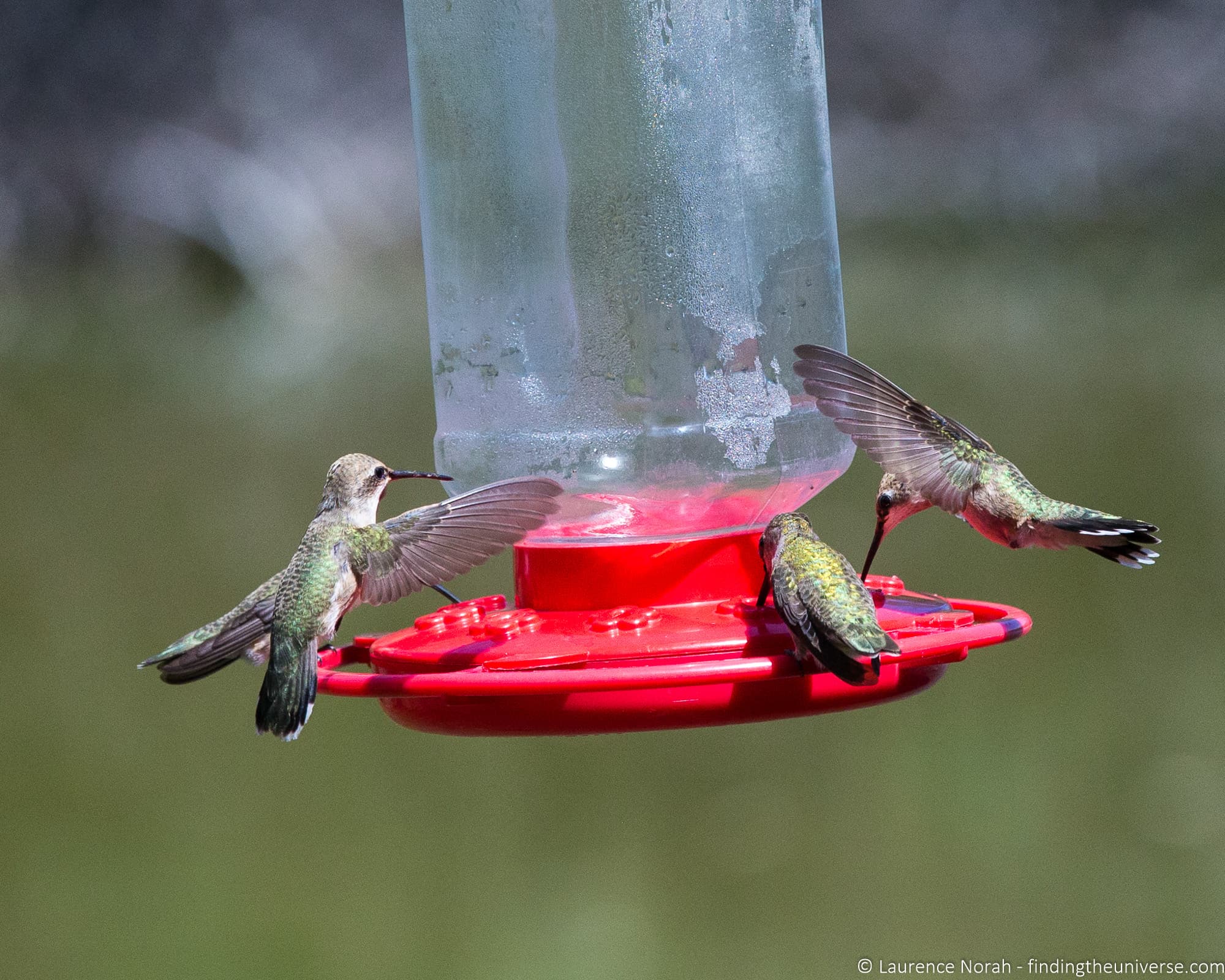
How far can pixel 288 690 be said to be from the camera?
2.04 metres

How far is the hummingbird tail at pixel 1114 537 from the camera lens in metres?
2.09

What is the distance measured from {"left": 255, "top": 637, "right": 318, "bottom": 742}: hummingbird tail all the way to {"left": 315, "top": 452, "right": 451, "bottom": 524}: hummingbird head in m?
0.26

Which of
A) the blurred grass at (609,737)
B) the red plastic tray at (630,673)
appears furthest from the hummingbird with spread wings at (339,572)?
the blurred grass at (609,737)

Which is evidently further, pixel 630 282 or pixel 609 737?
pixel 609 737

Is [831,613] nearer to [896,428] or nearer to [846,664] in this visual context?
[846,664]

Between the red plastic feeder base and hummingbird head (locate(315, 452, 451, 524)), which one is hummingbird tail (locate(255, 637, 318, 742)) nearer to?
the red plastic feeder base

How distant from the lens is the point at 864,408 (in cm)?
207

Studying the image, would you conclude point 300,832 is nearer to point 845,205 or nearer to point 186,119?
point 186,119

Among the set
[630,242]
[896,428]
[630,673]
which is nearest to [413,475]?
[630,242]

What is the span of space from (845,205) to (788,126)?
457 centimetres

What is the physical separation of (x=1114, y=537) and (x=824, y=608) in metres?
0.73

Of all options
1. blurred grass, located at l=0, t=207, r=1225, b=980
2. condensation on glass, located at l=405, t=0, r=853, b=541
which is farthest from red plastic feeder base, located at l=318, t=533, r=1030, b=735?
blurred grass, located at l=0, t=207, r=1225, b=980

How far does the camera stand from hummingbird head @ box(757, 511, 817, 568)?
1.95 meters

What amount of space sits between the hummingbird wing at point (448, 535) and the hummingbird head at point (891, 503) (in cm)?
63
